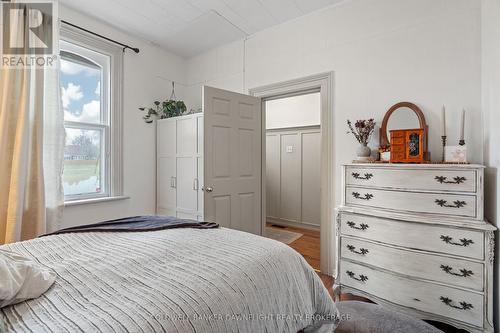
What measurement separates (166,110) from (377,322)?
3208mm

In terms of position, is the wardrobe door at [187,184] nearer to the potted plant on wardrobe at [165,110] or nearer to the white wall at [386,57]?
the potted plant on wardrobe at [165,110]

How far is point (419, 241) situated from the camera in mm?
1702

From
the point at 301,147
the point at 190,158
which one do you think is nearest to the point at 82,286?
the point at 190,158

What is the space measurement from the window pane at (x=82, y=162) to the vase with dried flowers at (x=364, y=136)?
9.47ft

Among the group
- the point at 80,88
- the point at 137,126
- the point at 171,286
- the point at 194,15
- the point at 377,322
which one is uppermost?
the point at 194,15

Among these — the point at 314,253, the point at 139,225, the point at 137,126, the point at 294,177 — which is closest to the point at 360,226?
the point at 314,253

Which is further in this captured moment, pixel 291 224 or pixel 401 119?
pixel 291 224

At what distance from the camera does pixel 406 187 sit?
178 cm

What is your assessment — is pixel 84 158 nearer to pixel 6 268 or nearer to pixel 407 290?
pixel 6 268

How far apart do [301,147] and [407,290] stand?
297cm

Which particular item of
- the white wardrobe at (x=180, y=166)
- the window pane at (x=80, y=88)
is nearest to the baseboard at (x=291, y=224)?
the white wardrobe at (x=180, y=166)

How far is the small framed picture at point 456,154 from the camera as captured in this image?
174 cm

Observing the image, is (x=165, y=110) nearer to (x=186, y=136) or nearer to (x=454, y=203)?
(x=186, y=136)

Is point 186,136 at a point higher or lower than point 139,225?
higher
